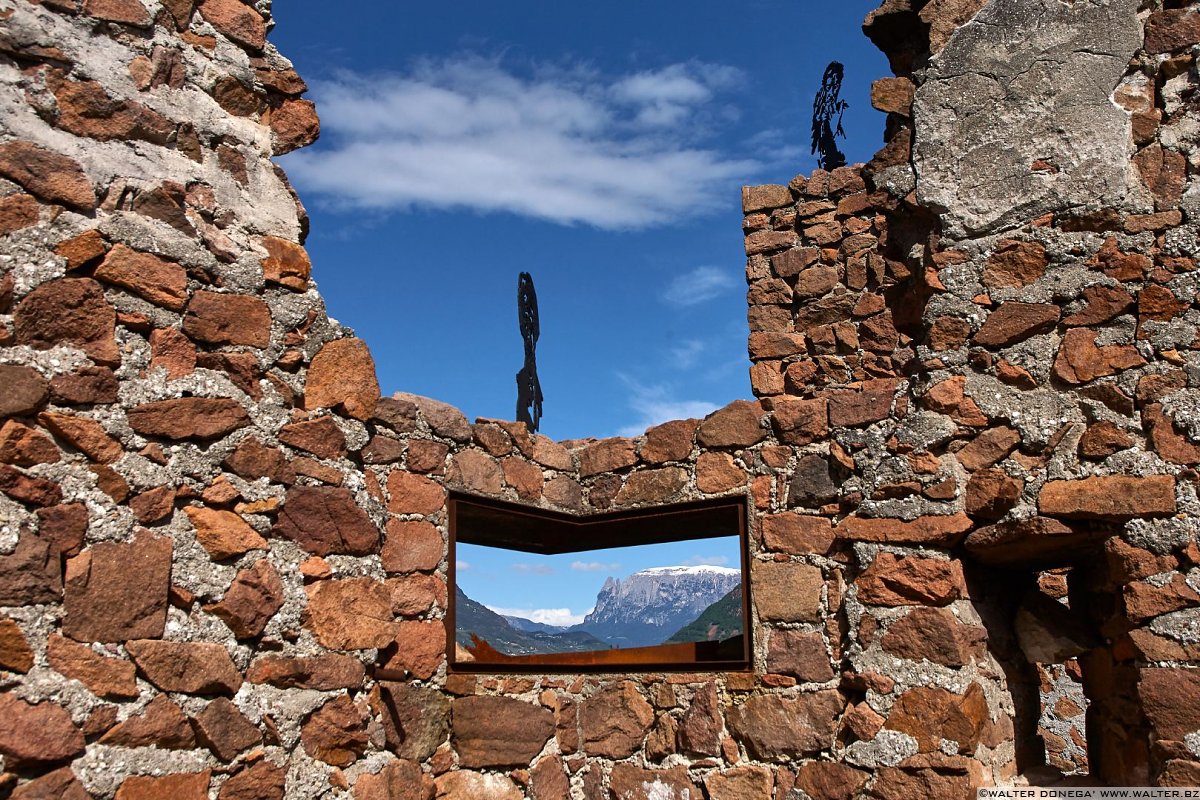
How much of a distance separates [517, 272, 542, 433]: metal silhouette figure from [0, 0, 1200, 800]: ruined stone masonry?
2616 mm

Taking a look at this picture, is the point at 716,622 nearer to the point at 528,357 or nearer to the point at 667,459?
the point at 528,357

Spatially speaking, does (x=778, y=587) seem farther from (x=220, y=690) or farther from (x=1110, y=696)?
(x=220, y=690)

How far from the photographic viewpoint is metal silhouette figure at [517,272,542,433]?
7.29 m

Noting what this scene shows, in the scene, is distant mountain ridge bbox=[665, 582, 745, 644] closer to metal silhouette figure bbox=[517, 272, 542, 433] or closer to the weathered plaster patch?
metal silhouette figure bbox=[517, 272, 542, 433]

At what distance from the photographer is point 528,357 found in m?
7.75

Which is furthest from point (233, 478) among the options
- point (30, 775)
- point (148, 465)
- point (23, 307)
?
point (30, 775)

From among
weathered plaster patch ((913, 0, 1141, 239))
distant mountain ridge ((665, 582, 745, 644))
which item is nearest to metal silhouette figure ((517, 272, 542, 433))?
Answer: distant mountain ridge ((665, 582, 745, 644))

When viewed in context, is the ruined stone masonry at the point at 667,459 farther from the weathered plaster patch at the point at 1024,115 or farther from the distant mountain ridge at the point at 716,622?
the distant mountain ridge at the point at 716,622

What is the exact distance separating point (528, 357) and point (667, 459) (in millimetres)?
3363

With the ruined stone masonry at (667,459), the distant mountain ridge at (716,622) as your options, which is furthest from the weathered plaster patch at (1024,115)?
the distant mountain ridge at (716,622)

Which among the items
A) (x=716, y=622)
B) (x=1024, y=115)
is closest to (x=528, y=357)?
(x=716, y=622)

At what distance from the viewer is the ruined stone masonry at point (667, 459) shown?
2848 millimetres

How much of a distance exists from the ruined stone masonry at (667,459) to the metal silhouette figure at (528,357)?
2616mm

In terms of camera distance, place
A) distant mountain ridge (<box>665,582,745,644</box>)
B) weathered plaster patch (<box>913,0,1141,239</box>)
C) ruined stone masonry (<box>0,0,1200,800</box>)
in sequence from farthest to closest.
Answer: distant mountain ridge (<box>665,582,745,644</box>) < weathered plaster patch (<box>913,0,1141,239</box>) < ruined stone masonry (<box>0,0,1200,800</box>)
